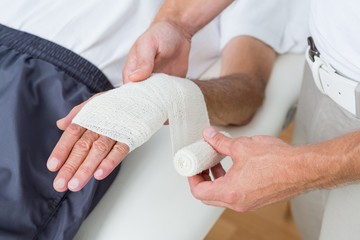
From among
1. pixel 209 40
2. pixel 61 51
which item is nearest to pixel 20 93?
pixel 61 51

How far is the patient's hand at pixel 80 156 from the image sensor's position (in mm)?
676

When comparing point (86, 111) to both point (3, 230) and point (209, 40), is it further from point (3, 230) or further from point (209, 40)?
point (209, 40)

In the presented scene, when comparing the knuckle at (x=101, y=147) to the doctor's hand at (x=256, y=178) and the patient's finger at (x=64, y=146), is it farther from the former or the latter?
the doctor's hand at (x=256, y=178)

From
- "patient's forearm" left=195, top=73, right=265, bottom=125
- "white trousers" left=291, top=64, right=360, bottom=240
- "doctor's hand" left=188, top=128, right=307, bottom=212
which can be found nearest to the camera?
"doctor's hand" left=188, top=128, right=307, bottom=212

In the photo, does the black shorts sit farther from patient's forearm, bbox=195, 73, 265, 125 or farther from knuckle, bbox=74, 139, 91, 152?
patient's forearm, bbox=195, 73, 265, 125

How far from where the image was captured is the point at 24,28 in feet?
3.03

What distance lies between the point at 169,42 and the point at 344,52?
327mm

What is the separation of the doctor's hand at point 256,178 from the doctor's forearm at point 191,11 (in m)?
0.37

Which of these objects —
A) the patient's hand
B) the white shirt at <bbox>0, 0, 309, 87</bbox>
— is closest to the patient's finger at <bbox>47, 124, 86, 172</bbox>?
the patient's hand

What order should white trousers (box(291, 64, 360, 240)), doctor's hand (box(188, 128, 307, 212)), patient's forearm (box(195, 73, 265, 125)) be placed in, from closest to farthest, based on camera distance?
doctor's hand (box(188, 128, 307, 212)) < white trousers (box(291, 64, 360, 240)) < patient's forearm (box(195, 73, 265, 125))

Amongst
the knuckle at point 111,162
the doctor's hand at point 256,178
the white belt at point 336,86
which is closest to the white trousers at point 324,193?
the white belt at point 336,86

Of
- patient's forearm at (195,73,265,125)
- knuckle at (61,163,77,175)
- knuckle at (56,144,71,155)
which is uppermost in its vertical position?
knuckle at (56,144,71,155)

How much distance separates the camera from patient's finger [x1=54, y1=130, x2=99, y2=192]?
0.67 meters

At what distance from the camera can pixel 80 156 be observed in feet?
2.31
